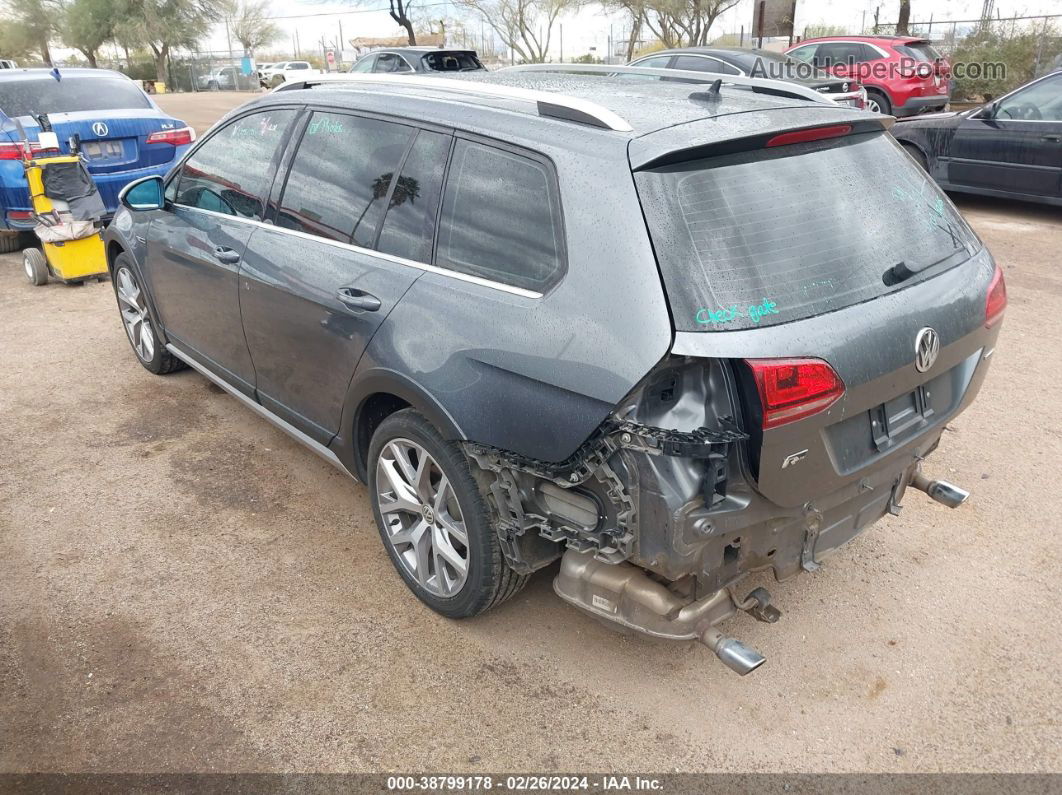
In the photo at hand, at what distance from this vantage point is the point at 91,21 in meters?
48.4

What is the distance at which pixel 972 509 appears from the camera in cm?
373

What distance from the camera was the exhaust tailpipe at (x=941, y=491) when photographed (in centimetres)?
308

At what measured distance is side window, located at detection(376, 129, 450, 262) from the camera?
286 centimetres

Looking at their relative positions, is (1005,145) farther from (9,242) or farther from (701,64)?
(9,242)

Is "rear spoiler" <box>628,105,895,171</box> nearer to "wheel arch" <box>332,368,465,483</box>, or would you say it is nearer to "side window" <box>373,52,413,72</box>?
"wheel arch" <box>332,368,465,483</box>

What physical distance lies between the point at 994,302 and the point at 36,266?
7.62 m

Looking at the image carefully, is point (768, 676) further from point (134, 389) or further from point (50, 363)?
point (50, 363)

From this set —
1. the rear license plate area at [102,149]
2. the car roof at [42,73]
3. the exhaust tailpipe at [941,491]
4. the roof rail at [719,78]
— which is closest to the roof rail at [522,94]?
the roof rail at [719,78]

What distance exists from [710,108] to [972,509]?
233 cm

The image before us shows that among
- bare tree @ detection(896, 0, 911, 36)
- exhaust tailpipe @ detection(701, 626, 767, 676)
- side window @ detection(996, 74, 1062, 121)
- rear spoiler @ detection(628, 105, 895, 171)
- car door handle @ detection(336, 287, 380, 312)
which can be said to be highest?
bare tree @ detection(896, 0, 911, 36)

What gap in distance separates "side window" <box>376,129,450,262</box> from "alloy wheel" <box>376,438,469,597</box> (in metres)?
0.70

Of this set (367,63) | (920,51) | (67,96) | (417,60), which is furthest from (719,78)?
(367,63)

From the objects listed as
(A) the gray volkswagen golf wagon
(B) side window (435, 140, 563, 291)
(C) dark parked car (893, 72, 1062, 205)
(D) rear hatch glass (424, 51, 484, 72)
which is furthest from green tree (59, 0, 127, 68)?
(B) side window (435, 140, 563, 291)

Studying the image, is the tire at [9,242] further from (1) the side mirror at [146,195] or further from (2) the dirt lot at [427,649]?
(2) the dirt lot at [427,649]
